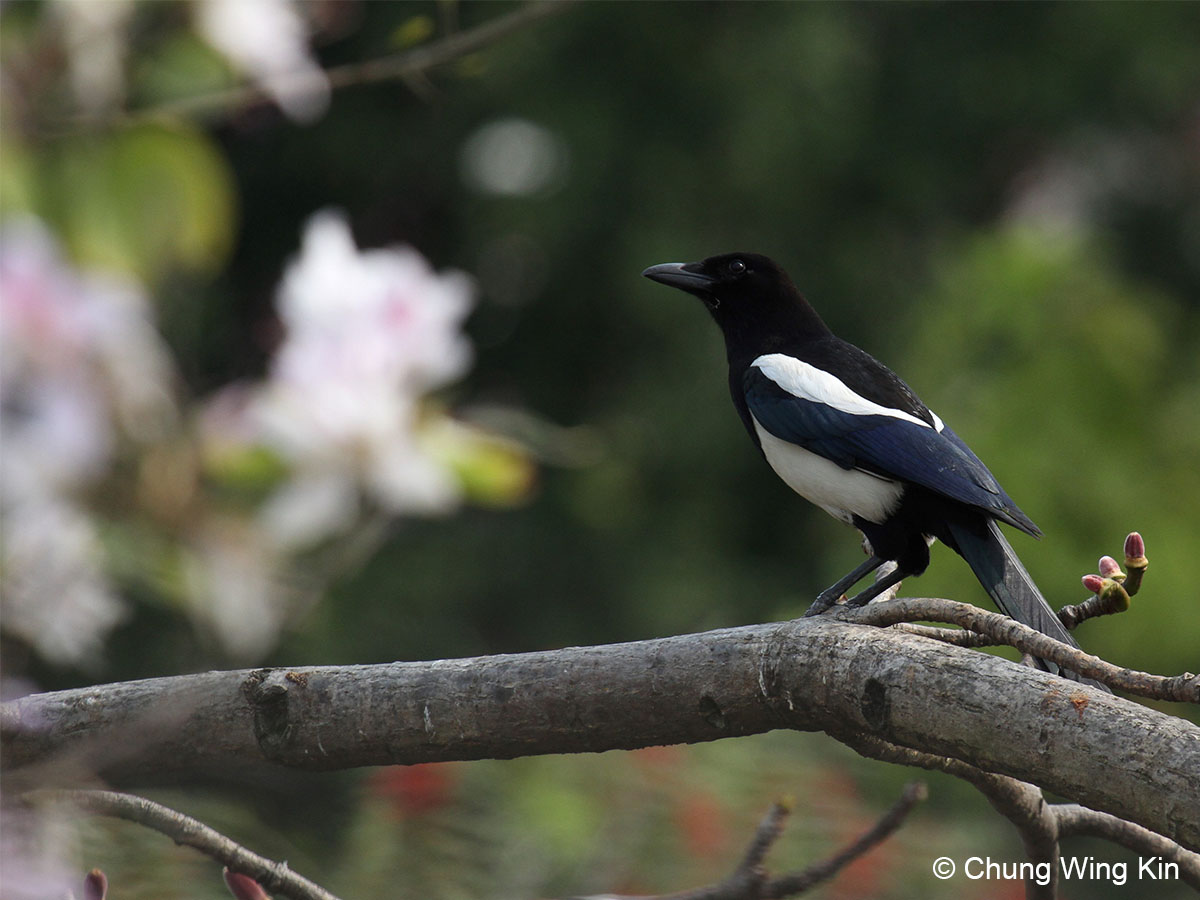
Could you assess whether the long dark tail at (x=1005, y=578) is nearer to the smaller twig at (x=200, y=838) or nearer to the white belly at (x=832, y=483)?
the white belly at (x=832, y=483)

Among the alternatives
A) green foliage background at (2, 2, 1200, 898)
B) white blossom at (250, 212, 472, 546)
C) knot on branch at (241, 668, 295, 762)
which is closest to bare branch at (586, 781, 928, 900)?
knot on branch at (241, 668, 295, 762)

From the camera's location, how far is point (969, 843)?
394 centimetres

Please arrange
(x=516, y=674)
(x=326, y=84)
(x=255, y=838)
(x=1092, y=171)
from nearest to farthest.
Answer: (x=516, y=674)
(x=326, y=84)
(x=255, y=838)
(x=1092, y=171)

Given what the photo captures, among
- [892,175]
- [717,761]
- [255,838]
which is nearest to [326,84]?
[255,838]

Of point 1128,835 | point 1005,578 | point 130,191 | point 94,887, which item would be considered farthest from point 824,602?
point 94,887

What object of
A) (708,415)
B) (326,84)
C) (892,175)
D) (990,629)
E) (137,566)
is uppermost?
(892,175)

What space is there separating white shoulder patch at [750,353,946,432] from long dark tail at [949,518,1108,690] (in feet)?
0.85

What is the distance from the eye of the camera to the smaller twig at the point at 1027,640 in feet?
4.41

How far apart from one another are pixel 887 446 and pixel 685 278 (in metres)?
0.72

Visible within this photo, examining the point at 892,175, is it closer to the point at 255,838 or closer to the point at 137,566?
the point at 255,838

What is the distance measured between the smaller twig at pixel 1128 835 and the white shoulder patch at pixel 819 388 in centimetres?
87

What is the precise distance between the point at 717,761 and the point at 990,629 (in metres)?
2.62

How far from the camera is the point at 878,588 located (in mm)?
2408

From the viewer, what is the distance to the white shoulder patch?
8.71ft
